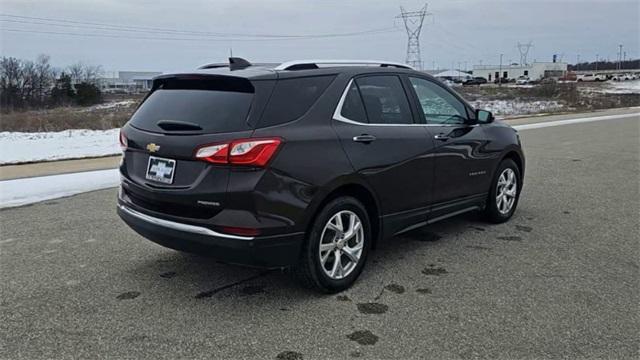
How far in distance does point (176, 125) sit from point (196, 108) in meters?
0.18

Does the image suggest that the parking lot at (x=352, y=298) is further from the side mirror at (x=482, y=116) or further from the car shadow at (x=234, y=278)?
the side mirror at (x=482, y=116)

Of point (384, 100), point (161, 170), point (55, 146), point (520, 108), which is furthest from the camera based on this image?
point (520, 108)

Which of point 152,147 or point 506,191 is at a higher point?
point 152,147

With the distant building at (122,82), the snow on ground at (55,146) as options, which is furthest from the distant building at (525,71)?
the snow on ground at (55,146)

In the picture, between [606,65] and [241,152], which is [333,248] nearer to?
[241,152]

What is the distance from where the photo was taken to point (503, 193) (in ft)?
20.0

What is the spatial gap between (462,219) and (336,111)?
2879 millimetres

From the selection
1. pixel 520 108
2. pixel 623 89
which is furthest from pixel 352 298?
pixel 623 89

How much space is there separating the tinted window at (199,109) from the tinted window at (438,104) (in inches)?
74.3

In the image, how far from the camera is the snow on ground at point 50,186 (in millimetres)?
7652

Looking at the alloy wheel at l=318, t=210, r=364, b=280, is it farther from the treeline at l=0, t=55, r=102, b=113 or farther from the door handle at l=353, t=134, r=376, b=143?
the treeline at l=0, t=55, r=102, b=113

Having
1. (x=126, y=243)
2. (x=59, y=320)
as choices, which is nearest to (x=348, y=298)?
(x=59, y=320)

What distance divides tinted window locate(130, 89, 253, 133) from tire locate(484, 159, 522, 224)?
324 cm

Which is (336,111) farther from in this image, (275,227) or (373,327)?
(373,327)
